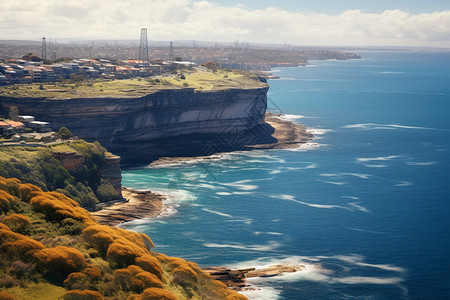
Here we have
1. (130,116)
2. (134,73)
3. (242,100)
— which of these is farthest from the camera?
(134,73)

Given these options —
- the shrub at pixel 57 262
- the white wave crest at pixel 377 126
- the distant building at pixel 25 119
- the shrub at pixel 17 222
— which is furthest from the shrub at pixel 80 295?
the white wave crest at pixel 377 126

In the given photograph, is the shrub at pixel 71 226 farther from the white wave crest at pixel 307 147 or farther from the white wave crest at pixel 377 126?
the white wave crest at pixel 377 126

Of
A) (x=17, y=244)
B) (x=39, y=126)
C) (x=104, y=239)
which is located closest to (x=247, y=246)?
(x=104, y=239)

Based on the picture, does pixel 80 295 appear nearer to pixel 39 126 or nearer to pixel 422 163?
pixel 39 126

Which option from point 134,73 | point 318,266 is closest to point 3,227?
point 318,266

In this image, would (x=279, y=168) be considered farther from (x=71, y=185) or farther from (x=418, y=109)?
(x=418, y=109)

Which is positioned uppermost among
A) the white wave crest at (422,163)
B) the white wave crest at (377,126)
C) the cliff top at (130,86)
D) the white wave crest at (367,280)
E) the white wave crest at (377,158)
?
the cliff top at (130,86)
